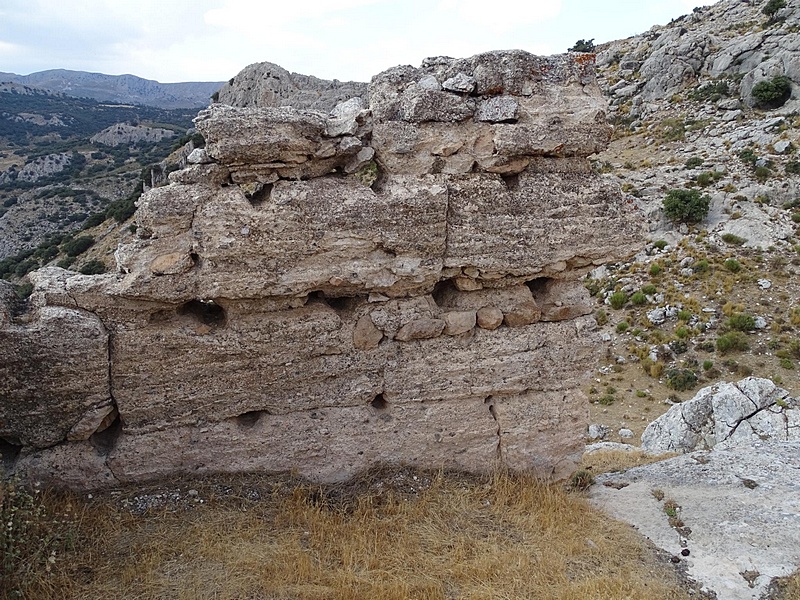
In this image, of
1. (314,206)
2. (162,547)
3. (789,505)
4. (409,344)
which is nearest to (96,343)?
(162,547)

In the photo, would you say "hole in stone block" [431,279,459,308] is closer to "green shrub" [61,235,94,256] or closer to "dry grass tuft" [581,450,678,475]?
"dry grass tuft" [581,450,678,475]

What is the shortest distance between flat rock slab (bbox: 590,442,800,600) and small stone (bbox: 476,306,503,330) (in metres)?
2.52

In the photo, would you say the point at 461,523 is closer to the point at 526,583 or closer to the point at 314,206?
the point at 526,583

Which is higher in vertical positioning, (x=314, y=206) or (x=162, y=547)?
(x=314, y=206)

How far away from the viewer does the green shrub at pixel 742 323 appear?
15852 mm

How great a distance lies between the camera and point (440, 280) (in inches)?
222

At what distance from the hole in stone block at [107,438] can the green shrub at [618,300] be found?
16269mm

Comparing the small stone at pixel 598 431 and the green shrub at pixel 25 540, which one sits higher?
the green shrub at pixel 25 540

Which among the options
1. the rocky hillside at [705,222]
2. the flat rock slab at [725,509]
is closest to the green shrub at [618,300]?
the rocky hillside at [705,222]

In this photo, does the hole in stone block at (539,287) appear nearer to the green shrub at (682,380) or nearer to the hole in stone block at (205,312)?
the hole in stone block at (205,312)

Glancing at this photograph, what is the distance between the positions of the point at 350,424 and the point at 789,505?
5025 mm

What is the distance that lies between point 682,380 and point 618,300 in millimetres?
4201

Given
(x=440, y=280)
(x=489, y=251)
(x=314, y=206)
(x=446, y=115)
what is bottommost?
(x=440, y=280)

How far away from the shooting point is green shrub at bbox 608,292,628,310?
60.3ft
